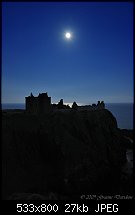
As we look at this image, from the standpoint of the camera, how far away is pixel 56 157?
40219 millimetres

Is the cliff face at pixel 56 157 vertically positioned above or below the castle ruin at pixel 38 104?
below

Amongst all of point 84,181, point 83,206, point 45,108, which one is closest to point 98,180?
point 84,181

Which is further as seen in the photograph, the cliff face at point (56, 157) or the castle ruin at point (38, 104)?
the castle ruin at point (38, 104)

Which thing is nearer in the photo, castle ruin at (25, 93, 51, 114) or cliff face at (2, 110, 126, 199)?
cliff face at (2, 110, 126, 199)

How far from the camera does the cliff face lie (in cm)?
3678

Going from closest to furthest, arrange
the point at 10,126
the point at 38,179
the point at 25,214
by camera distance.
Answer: the point at 25,214 < the point at 38,179 < the point at 10,126

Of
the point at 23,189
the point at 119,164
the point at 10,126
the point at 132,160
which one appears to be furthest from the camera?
the point at 132,160

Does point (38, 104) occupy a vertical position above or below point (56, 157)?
above

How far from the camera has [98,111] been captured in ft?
166

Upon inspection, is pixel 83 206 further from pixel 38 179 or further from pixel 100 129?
pixel 100 129

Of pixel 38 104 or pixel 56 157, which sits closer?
pixel 56 157

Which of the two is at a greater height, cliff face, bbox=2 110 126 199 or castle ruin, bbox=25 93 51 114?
castle ruin, bbox=25 93 51 114

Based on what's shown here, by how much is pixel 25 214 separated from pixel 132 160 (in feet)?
140

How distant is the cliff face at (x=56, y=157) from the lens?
36.8 metres
